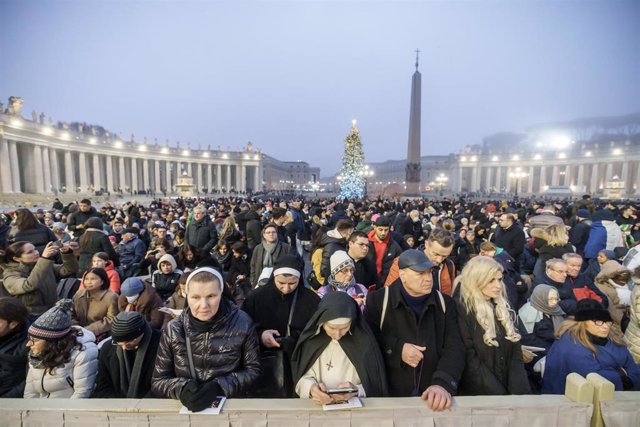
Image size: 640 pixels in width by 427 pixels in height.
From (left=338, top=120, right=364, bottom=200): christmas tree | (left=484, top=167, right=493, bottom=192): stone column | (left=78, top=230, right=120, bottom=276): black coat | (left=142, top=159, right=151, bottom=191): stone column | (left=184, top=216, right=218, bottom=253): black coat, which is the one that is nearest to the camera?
(left=78, top=230, right=120, bottom=276): black coat

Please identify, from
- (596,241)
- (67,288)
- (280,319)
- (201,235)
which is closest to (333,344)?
(280,319)

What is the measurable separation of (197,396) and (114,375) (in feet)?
3.66

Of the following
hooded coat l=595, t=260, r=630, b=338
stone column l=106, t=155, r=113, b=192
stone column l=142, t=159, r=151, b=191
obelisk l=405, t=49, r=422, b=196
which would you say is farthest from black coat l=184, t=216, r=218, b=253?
stone column l=142, t=159, r=151, b=191

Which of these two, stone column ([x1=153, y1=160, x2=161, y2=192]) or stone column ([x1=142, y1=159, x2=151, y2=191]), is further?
stone column ([x1=153, y1=160, x2=161, y2=192])

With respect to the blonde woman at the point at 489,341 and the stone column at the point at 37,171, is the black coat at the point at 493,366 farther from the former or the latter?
the stone column at the point at 37,171

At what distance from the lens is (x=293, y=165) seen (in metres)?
138

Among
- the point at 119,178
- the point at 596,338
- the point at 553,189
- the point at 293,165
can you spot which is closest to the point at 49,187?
the point at 119,178

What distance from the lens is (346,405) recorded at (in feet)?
6.46

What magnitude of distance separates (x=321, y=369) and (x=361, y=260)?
2385 millimetres

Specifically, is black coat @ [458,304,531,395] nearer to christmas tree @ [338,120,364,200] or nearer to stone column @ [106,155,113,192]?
christmas tree @ [338,120,364,200]

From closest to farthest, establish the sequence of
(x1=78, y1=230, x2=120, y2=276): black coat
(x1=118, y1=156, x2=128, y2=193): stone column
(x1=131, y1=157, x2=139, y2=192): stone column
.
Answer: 1. (x1=78, y1=230, x2=120, y2=276): black coat
2. (x1=118, y1=156, x2=128, y2=193): stone column
3. (x1=131, y1=157, x2=139, y2=192): stone column

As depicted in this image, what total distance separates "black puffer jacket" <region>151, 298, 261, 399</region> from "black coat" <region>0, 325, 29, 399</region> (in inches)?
51.2

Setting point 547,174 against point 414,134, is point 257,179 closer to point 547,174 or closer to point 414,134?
point 414,134

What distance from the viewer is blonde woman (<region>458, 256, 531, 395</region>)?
238cm
